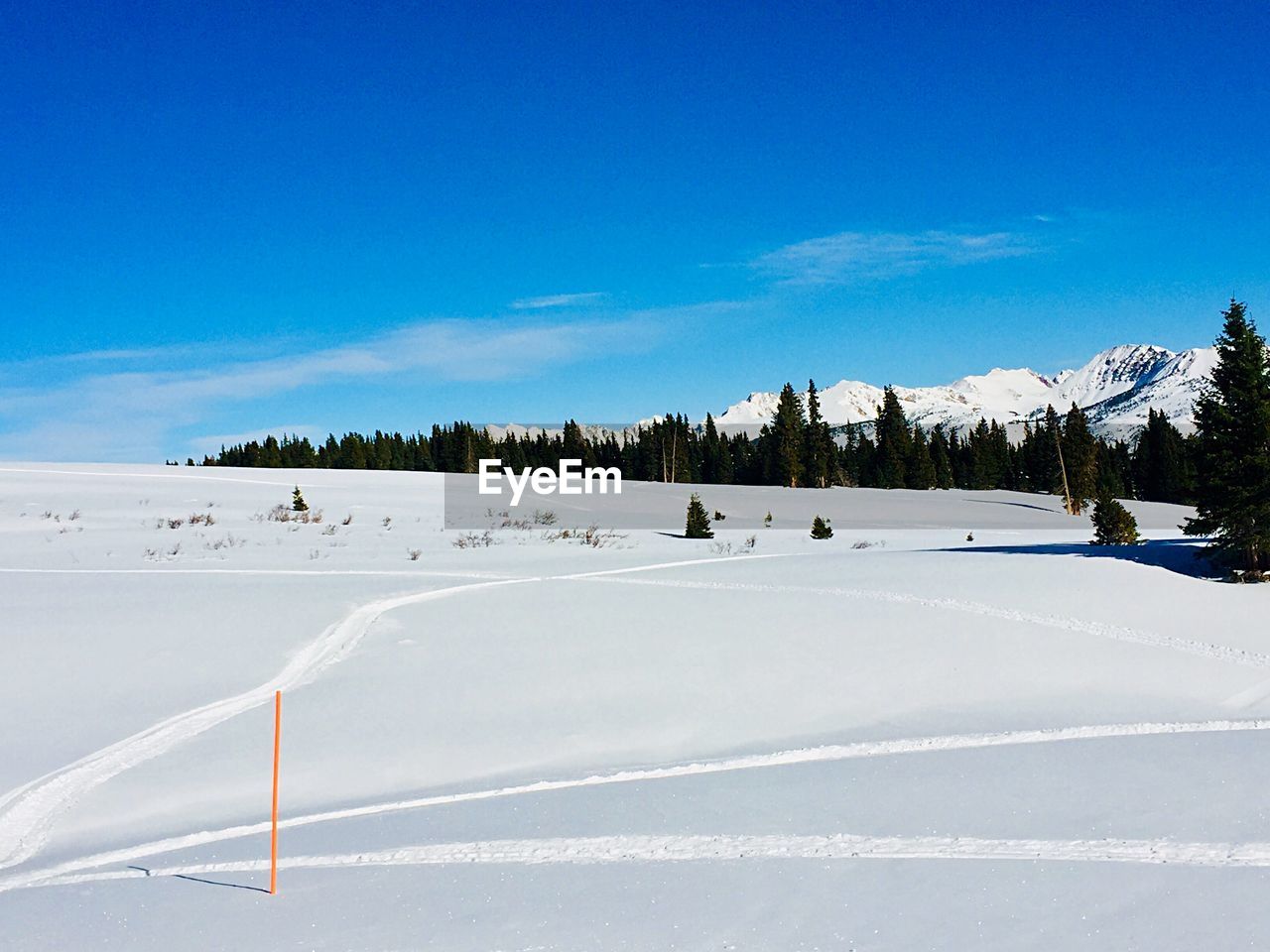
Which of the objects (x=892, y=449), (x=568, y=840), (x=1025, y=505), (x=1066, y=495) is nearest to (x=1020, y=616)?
(x=568, y=840)

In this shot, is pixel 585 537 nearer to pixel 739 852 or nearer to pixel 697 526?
pixel 697 526

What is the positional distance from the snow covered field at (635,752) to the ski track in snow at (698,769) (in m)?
0.06

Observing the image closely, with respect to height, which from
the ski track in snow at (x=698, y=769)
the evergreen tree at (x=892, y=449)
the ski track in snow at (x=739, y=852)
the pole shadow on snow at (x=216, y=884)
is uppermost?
the evergreen tree at (x=892, y=449)

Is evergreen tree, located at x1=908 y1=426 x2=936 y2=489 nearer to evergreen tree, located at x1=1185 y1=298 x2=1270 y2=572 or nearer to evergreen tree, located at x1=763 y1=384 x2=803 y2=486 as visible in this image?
evergreen tree, located at x1=763 y1=384 x2=803 y2=486

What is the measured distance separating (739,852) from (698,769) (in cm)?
270

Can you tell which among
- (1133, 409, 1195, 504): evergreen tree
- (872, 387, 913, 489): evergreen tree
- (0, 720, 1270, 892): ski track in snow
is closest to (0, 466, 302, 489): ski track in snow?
(0, 720, 1270, 892): ski track in snow

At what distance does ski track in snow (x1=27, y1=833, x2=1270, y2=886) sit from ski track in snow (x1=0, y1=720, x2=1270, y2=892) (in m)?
0.46

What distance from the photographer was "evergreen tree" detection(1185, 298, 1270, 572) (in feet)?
66.9

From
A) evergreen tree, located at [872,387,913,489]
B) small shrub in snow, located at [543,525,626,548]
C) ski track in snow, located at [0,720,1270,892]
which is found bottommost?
ski track in snow, located at [0,720,1270,892]

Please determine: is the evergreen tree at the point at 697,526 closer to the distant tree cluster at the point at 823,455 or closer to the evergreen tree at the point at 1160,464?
the distant tree cluster at the point at 823,455

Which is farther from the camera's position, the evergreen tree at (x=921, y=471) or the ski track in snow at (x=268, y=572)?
the evergreen tree at (x=921, y=471)

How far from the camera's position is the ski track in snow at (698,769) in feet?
25.5

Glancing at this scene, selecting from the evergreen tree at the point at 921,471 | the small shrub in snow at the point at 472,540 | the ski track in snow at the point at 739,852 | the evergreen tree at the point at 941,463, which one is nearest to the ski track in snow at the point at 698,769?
the ski track in snow at the point at 739,852

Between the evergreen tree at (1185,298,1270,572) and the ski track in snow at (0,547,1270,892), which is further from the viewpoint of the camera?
the evergreen tree at (1185,298,1270,572)
